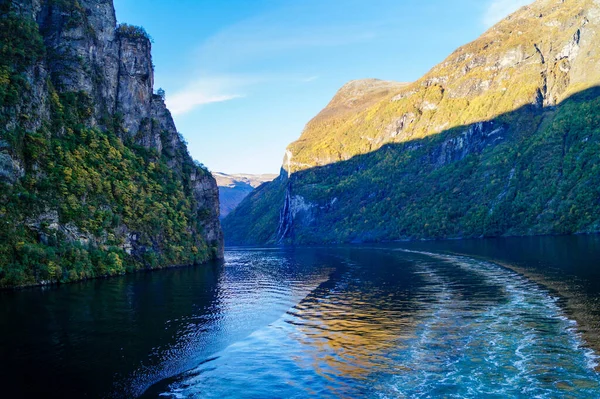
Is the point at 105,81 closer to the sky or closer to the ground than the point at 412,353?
closer to the sky

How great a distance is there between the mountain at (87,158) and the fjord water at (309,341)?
12.1m

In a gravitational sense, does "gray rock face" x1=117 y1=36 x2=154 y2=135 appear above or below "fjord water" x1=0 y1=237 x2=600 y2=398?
above

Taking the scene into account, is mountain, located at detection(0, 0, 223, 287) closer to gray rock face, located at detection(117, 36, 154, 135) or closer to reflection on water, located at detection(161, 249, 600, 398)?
gray rock face, located at detection(117, 36, 154, 135)

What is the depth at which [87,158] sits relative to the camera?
269 ft

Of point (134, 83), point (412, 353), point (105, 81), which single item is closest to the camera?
point (412, 353)

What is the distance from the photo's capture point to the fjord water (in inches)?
899

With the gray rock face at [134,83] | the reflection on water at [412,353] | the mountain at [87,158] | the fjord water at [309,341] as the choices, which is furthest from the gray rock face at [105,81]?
the reflection on water at [412,353]

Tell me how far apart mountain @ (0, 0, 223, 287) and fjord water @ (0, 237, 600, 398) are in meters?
12.1

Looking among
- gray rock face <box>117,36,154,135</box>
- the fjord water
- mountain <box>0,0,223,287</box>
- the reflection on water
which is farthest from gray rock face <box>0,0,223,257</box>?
the reflection on water

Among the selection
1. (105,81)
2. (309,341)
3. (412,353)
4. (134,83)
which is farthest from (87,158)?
(412,353)

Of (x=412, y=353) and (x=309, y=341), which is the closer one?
(x=412, y=353)

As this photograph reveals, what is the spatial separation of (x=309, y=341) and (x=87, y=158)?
65.5 meters

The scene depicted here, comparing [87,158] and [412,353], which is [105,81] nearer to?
[87,158]

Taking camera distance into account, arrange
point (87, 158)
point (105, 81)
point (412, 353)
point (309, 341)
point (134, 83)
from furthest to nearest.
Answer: point (134, 83) → point (105, 81) → point (87, 158) → point (309, 341) → point (412, 353)
